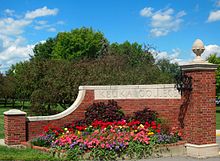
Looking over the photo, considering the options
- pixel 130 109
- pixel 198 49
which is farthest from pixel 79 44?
pixel 198 49

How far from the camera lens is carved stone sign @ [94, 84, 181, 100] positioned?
43.0 ft

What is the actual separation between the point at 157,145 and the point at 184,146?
1.03 meters

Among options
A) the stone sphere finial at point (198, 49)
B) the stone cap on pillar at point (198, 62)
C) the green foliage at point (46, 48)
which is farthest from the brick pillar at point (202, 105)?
the green foliage at point (46, 48)

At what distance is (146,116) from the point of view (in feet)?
42.5

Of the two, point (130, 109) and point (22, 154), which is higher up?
point (130, 109)

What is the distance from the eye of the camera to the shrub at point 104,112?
13172 millimetres

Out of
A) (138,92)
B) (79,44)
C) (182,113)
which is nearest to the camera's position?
(182,113)

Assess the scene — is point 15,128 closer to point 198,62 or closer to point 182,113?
point 182,113

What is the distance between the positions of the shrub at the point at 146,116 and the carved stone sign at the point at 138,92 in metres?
0.54

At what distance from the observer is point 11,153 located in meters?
11.1

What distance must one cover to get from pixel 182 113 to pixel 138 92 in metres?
1.82

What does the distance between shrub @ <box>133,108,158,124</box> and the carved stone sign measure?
0.54m

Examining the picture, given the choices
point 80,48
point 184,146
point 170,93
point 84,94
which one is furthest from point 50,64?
point 80,48

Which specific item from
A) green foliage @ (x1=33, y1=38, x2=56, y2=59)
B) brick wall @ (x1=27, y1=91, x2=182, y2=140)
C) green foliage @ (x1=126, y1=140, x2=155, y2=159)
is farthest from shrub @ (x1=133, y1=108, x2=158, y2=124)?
green foliage @ (x1=33, y1=38, x2=56, y2=59)
